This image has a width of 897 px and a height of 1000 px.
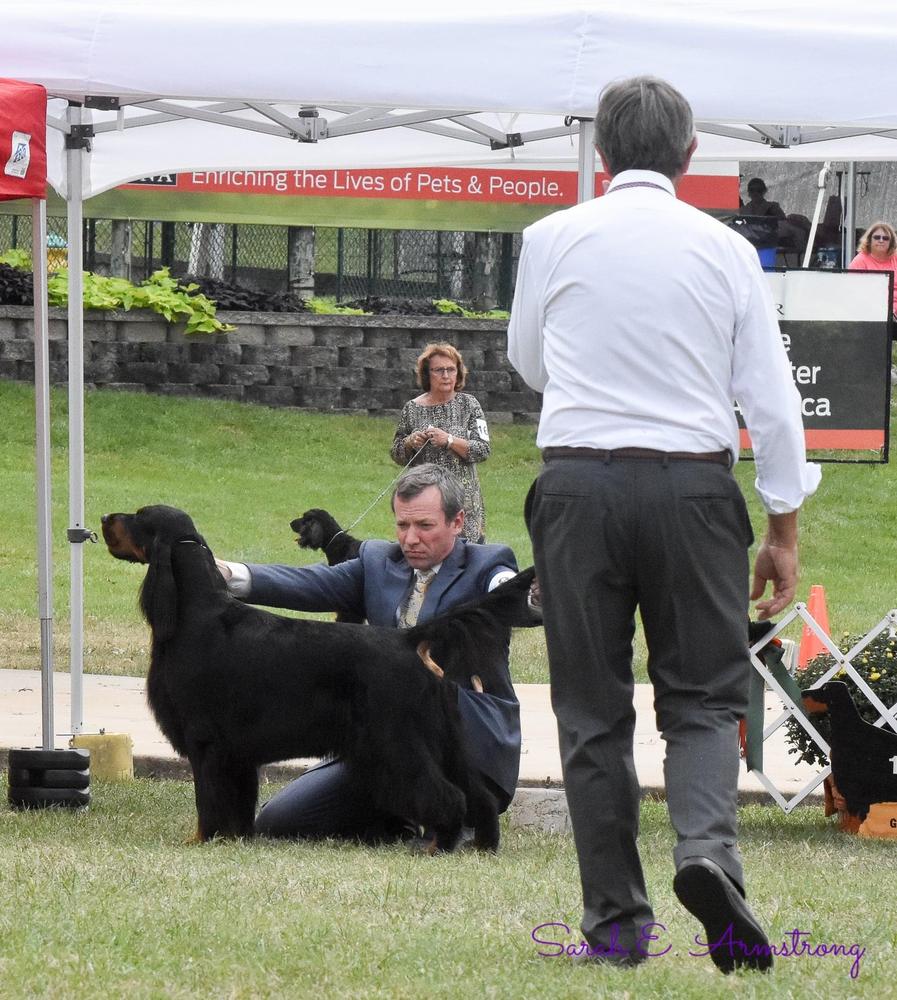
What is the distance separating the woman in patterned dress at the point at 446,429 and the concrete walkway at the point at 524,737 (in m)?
1.20

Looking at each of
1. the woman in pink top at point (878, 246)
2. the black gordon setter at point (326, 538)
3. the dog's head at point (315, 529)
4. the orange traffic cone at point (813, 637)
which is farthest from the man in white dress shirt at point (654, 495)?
the woman in pink top at point (878, 246)

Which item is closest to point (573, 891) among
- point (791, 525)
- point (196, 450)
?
point (791, 525)

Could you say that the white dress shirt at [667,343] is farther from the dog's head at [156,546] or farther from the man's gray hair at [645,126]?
the dog's head at [156,546]

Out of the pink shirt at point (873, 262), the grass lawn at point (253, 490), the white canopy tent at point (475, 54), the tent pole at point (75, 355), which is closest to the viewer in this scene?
the white canopy tent at point (475, 54)

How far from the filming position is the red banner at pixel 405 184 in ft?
46.0

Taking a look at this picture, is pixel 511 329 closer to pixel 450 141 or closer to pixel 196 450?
pixel 450 141

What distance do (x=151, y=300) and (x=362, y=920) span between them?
42.3 feet

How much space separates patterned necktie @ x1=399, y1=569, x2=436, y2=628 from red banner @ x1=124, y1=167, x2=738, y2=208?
27.6 ft

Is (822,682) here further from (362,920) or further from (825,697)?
(362,920)

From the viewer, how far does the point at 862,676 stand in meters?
5.77

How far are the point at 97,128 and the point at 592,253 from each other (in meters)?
4.75

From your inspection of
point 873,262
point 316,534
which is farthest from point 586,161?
point 873,262

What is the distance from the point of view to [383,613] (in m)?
5.53

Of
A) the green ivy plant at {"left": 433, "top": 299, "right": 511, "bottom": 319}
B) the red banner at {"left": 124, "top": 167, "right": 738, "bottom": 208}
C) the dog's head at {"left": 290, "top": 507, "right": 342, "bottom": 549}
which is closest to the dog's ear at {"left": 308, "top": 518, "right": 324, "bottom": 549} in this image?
the dog's head at {"left": 290, "top": 507, "right": 342, "bottom": 549}
